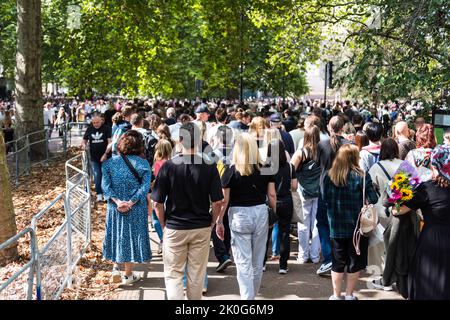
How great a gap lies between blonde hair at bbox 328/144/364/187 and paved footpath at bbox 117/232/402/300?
4.81 ft

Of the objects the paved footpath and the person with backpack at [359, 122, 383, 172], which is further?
the person with backpack at [359, 122, 383, 172]

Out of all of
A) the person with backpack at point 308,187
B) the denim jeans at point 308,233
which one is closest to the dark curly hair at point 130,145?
the person with backpack at point 308,187

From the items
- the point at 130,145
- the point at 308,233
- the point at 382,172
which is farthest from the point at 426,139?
the point at 130,145

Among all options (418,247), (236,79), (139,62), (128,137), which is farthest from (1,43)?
(418,247)

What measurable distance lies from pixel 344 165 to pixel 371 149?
1676 millimetres

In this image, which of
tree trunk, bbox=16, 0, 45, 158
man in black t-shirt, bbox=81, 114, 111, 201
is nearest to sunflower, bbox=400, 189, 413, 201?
man in black t-shirt, bbox=81, 114, 111, 201

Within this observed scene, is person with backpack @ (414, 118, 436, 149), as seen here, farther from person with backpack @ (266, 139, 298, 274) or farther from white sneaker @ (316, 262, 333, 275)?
white sneaker @ (316, 262, 333, 275)

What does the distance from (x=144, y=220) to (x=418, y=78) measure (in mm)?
8038

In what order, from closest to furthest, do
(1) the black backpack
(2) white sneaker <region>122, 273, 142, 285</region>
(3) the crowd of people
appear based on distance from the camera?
(3) the crowd of people → (2) white sneaker <region>122, 273, 142, 285</region> → (1) the black backpack

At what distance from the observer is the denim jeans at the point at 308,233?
24.6 ft

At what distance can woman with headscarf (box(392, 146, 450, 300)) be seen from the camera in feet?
14.4

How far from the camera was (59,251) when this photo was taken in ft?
20.2

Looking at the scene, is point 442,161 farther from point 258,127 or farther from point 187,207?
point 258,127
